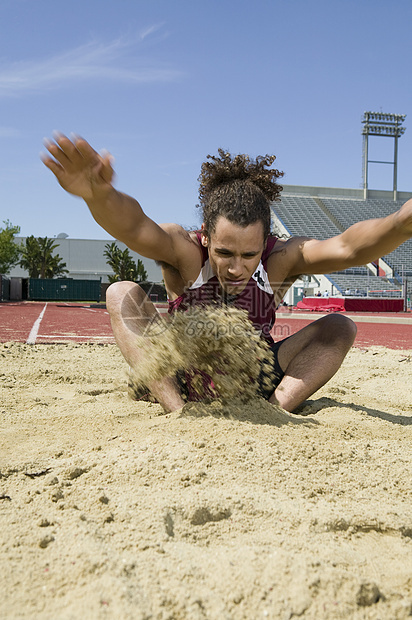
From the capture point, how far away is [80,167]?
214cm

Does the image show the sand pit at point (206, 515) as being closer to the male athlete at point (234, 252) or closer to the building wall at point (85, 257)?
the male athlete at point (234, 252)

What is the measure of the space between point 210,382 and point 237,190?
1007mm

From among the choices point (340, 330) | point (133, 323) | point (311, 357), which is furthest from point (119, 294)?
point (340, 330)

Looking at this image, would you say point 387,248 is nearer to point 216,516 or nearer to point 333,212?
point 216,516

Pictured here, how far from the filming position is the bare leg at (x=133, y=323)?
2.44 meters

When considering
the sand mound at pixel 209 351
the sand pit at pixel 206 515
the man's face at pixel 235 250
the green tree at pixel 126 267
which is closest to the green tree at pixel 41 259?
the green tree at pixel 126 267

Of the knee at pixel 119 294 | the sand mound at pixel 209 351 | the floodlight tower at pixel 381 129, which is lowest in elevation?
the sand mound at pixel 209 351

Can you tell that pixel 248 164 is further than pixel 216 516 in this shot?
Yes

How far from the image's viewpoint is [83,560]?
3.84 ft

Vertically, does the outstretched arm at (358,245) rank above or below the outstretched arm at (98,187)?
below

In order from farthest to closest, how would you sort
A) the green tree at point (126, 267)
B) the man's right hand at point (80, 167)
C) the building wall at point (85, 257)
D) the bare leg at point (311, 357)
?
the building wall at point (85, 257) → the green tree at point (126, 267) → the bare leg at point (311, 357) → the man's right hand at point (80, 167)

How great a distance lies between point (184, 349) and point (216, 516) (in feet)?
3.10

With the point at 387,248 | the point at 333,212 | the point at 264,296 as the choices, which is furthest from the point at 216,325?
the point at 333,212

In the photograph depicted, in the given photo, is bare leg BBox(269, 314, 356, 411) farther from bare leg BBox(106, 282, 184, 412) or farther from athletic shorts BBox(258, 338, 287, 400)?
bare leg BBox(106, 282, 184, 412)
